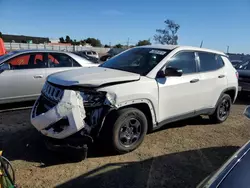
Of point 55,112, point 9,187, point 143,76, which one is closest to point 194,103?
point 143,76

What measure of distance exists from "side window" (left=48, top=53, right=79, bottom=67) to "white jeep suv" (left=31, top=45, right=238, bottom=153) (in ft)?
7.67

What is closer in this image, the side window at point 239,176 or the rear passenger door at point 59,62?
the side window at point 239,176

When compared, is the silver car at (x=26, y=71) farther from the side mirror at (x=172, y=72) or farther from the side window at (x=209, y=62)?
the side window at (x=209, y=62)

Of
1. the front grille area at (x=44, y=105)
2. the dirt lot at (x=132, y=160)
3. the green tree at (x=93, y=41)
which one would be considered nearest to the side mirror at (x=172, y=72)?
the dirt lot at (x=132, y=160)

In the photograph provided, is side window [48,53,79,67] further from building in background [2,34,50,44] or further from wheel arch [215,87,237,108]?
building in background [2,34,50,44]

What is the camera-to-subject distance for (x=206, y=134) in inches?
201

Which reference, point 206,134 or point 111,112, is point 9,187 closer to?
point 111,112

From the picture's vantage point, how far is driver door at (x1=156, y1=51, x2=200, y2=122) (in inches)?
169

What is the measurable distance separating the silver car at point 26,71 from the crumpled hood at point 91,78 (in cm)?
249

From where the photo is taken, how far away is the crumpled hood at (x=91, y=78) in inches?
140

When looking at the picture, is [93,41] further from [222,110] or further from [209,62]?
[209,62]

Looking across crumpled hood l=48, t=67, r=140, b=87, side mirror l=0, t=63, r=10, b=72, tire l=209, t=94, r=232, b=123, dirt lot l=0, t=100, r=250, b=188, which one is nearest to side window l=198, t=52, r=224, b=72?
tire l=209, t=94, r=232, b=123

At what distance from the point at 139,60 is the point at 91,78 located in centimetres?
128

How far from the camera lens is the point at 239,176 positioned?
168cm
